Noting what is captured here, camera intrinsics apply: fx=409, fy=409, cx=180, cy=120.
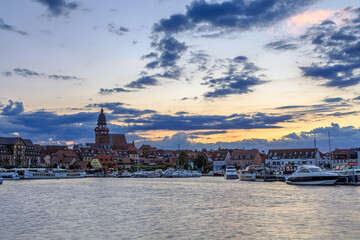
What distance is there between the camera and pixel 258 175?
117500 millimetres

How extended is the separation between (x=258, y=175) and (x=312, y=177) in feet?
113

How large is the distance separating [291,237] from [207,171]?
158014mm

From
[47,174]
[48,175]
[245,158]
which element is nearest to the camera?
[48,175]

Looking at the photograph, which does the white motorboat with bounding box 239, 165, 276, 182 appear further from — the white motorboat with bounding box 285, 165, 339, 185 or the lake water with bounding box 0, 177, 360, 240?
the lake water with bounding box 0, 177, 360, 240

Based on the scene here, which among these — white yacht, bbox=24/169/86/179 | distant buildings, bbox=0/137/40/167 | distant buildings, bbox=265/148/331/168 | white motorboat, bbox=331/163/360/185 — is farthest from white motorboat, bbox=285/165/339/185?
distant buildings, bbox=0/137/40/167

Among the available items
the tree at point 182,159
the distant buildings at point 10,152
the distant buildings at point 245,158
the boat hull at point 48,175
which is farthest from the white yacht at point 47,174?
the distant buildings at point 245,158

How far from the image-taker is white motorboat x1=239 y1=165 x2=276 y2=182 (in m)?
112

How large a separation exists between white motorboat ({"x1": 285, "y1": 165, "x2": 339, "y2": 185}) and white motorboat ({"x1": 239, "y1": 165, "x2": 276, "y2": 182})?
21.8 metres

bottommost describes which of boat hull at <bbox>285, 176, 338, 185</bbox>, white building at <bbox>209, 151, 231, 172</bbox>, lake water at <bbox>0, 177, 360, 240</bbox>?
lake water at <bbox>0, 177, 360, 240</bbox>

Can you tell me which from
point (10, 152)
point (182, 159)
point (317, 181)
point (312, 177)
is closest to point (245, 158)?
point (182, 159)

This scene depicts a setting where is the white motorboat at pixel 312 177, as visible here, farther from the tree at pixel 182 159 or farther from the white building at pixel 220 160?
the white building at pixel 220 160

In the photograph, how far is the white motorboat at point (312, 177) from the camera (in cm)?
8164

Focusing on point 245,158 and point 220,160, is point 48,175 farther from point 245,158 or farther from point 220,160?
point 245,158

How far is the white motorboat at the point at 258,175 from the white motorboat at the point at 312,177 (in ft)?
71.6
